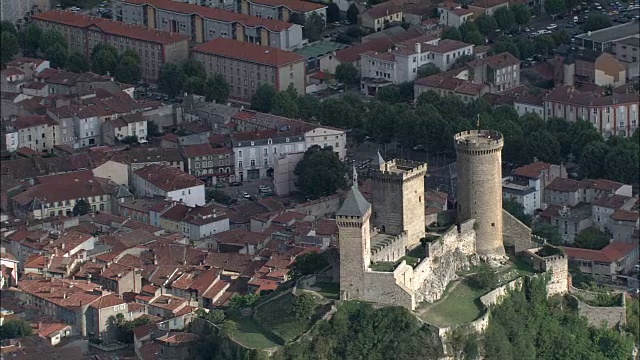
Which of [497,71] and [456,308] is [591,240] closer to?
[456,308]

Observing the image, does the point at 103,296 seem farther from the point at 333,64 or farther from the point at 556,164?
the point at 333,64

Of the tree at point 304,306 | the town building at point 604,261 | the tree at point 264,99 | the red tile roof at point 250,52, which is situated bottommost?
the town building at point 604,261

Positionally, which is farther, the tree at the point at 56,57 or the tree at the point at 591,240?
the tree at the point at 56,57

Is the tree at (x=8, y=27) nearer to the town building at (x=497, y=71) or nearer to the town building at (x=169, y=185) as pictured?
the town building at (x=169, y=185)

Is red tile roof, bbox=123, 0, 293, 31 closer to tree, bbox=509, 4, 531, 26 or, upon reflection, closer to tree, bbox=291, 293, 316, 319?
tree, bbox=509, 4, 531, 26

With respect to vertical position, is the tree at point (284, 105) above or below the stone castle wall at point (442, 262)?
below

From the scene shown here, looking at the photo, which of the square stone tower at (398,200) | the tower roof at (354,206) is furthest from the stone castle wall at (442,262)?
the tower roof at (354,206)

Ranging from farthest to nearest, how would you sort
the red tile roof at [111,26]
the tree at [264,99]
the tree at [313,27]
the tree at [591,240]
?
the tree at [313,27], the red tile roof at [111,26], the tree at [264,99], the tree at [591,240]

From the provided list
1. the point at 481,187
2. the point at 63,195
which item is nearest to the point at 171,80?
the point at 63,195
